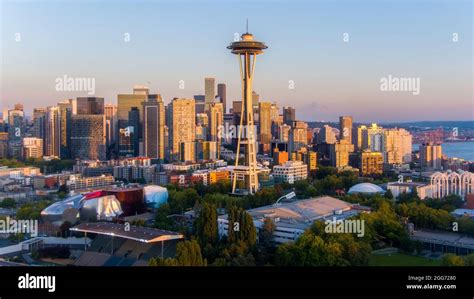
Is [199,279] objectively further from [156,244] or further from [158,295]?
[156,244]

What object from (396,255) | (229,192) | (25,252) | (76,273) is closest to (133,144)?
(229,192)

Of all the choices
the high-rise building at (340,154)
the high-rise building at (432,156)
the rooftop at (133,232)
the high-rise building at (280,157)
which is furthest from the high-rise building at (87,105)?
the rooftop at (133,232)

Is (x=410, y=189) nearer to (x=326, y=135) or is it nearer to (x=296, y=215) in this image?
(x=296, y=215)

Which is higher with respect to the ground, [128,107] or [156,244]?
[128,107]

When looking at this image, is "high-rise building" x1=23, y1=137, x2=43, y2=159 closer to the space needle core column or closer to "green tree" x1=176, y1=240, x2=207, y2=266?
the space needle core column

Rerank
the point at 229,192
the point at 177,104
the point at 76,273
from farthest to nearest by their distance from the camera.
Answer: the point at 177,104
the point at 229,192
the point at 76,273

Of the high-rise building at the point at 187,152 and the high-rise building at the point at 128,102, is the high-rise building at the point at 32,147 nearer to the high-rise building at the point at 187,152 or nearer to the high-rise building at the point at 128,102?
the high-rise building at the point at 128,102
